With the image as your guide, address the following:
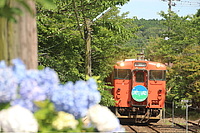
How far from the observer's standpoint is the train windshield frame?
1542 cm

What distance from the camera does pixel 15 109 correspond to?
83.4 inches

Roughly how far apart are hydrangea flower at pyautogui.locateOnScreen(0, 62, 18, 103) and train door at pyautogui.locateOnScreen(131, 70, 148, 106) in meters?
13.1

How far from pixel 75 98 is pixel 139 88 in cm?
1303

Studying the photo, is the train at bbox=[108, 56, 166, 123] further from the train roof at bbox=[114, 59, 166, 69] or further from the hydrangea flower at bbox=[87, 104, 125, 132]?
the hydrangea flower at bbox=[87, 104, 125, 132]

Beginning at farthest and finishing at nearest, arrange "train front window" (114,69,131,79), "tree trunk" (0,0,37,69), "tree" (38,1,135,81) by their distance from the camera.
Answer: "train front window" (114,69,131,79)
"tree" (38,1,135,81)
"tree trunk" (0,0,37,69)

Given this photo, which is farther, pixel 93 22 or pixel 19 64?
pixel 93 22

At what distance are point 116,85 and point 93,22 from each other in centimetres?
496

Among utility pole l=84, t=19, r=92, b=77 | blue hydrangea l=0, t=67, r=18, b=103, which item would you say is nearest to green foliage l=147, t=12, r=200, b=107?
utility pole l=84, t=19, r=92, b=77

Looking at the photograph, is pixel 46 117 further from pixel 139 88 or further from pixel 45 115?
pixel 139 88

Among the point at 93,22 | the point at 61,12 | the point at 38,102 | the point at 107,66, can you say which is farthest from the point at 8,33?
the point at 107,66

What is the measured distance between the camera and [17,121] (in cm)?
208

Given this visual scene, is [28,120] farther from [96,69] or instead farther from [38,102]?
[96,69]

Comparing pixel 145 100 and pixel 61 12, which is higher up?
pixel 61 12

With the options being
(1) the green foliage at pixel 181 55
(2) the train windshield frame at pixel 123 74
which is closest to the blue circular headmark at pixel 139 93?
(2) the train windshield frame at pixel 123 74
